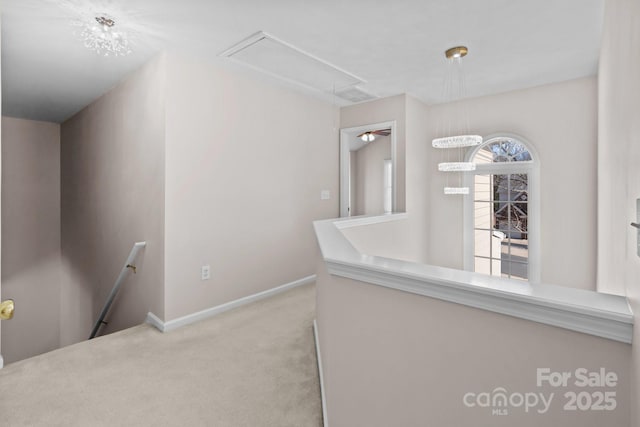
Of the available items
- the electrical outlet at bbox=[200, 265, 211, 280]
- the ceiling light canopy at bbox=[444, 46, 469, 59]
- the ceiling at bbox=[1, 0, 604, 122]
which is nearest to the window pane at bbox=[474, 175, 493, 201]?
the ceiling at bbox=[1, 0, 604, 122]

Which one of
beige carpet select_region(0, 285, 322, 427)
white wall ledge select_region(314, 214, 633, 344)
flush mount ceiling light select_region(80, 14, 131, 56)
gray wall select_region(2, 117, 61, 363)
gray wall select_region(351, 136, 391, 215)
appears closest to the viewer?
white wall ledge select_region(314, 214, 633, 344)

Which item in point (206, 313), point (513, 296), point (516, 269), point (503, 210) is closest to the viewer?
point (513, 296)

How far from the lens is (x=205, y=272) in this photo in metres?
3.07

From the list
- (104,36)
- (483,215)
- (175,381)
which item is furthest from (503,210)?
(104,36)

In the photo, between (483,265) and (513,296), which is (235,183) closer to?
(513,296)

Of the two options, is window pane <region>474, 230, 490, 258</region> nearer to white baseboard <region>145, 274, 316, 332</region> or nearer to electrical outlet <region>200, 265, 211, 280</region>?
white baseboard <region>145, 274, 316, 332</region>

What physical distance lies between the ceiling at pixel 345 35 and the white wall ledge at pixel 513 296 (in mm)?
1978

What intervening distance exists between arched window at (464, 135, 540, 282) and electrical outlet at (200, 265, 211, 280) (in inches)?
137

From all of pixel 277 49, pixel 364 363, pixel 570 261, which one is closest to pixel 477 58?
pixel 277 49

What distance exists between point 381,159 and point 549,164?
135 inches

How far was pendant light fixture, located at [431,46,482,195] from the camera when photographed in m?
2.88

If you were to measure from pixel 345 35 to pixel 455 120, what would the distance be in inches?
102

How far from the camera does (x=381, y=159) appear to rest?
677 centimetres

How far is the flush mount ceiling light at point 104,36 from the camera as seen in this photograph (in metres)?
2.33
